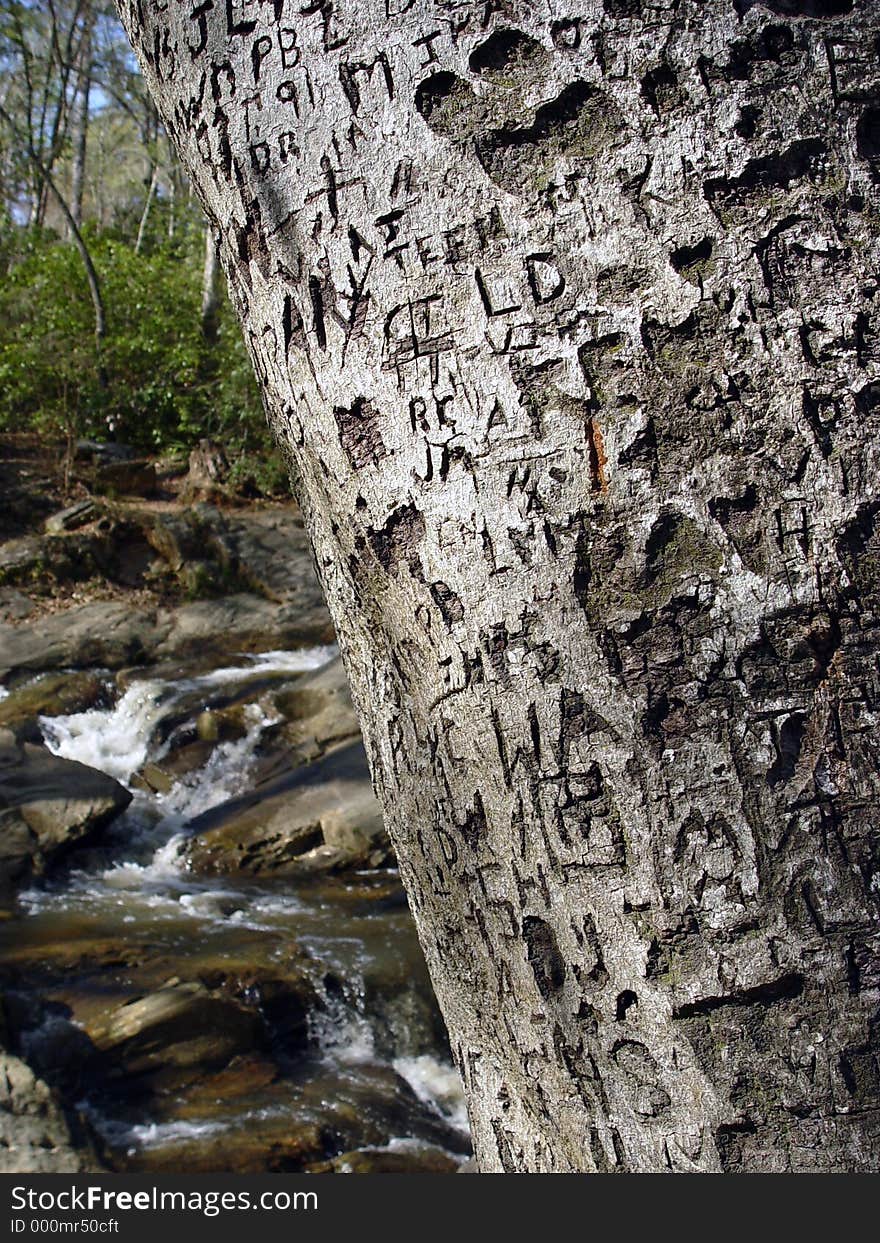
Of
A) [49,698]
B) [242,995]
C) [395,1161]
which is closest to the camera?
[395,1161]

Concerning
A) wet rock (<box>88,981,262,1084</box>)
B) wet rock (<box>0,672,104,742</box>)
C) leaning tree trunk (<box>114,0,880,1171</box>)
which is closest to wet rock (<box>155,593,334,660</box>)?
wet rock (<box>0,672,104,742</box>)

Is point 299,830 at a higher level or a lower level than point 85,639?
lower

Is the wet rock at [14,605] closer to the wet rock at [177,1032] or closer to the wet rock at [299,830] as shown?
the wet rock at [299,830]

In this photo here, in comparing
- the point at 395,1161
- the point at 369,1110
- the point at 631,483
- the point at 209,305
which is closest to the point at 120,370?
the point at 209,305

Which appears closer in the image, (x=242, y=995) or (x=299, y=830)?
(x=242, y=995)

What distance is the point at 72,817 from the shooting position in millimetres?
8109

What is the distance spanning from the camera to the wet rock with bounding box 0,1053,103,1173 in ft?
14.2

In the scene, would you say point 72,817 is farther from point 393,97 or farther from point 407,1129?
point 393,97

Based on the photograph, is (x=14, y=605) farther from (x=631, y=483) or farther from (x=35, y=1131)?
(x=631, y=483)

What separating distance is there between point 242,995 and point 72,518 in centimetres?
907

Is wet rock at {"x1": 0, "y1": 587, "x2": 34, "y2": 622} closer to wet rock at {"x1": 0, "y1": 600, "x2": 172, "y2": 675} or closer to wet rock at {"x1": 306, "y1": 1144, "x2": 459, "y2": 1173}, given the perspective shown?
wet rock at {"x1": 0, "y1": 600, "x2": 172, "y2": 675}

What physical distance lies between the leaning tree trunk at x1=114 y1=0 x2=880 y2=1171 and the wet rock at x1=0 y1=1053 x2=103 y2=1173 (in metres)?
4.15

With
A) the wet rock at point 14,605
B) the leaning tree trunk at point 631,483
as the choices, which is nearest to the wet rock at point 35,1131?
the leaning tree trunk at point 631,483

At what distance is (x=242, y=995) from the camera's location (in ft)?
19.9
